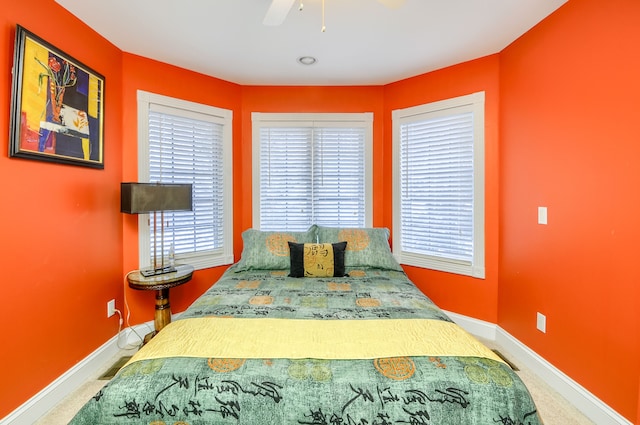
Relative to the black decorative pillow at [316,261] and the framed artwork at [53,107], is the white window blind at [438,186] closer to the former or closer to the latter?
the black decorative pillow at [316,261]

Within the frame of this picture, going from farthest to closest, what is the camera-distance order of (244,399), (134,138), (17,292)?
(134,138) < (17,292) < (244,399)

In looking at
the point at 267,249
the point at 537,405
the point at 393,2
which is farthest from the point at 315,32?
the point at 537,405

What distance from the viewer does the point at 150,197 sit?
237cm

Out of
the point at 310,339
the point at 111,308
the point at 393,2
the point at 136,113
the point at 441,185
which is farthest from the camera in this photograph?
the point at 441,185

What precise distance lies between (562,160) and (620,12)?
84cm

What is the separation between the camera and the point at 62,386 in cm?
199

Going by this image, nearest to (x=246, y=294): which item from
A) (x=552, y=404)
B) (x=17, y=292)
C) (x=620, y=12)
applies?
(x=17, y=292)

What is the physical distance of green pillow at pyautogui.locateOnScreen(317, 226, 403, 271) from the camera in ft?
8.88

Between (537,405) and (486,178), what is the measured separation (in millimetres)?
1787

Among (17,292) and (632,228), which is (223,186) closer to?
(17,292)

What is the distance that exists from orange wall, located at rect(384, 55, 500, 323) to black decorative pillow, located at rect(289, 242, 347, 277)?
1142 millimetres

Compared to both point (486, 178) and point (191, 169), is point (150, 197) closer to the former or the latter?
point (191, 169)

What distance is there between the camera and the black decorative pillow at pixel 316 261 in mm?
2535

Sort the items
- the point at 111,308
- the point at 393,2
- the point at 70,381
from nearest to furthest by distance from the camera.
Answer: the point at 393,2 < the point at 70,381 < the point at 111,308
